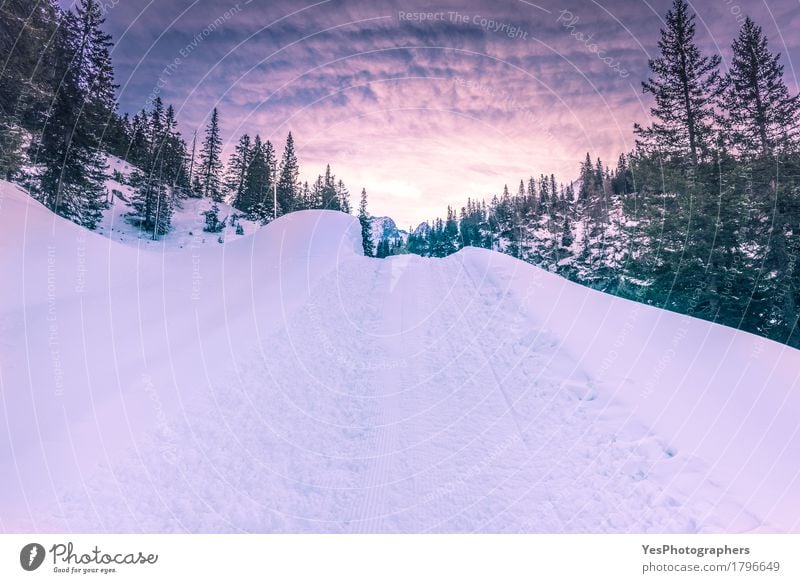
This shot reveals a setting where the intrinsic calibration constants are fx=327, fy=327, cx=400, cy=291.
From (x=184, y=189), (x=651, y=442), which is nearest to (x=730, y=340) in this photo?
(x=651, y=442)

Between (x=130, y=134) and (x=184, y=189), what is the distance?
7439mm

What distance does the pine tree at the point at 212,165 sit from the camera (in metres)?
48.1

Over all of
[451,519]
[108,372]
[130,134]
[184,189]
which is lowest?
[451,519]

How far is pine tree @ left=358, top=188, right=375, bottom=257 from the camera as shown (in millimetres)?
45000

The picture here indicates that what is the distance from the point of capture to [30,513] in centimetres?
344

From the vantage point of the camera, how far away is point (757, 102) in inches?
530

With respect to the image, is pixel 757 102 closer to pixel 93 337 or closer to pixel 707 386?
pixel 707 386

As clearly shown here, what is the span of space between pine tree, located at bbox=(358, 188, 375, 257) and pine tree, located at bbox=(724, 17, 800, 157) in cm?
3544

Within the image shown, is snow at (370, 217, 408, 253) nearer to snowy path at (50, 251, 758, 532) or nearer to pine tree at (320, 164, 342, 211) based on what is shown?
pine tree at (320, 164, 342, 211)

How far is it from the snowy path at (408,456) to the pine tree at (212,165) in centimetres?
4998

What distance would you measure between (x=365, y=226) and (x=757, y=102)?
137 feet

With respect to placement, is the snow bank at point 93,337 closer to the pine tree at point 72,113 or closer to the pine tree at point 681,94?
the pine tree at point 72,113

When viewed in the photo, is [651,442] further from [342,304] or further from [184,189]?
[184,189]
